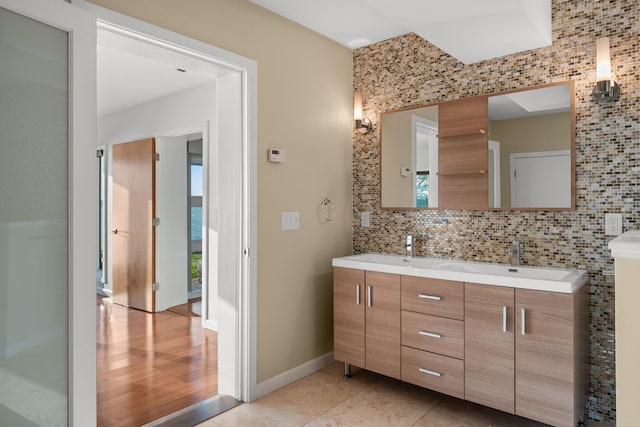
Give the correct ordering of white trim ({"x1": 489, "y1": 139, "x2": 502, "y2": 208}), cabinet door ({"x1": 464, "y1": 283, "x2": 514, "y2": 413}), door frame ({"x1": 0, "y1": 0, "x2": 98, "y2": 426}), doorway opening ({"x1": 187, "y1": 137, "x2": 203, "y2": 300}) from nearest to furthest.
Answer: door frame ({"x1": 0, "y1": 0, "x2": 98, "y2": 426}), cabinet door ({"x1": 464, "y1": 283, "x2": 514, "y2": 413}), white trim ({"x1": 489, "y1": 139, "x2": 502, "y2": 208}), doorway opening ({"x1": 187, "y1": 137, "x2": 203, "y2": 300})

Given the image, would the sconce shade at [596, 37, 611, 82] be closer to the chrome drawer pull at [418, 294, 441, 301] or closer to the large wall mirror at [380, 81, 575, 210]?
the large wall mirror at [380, 81, 575, 210]

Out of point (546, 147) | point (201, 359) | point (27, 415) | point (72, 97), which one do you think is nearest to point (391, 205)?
point (546, 147)

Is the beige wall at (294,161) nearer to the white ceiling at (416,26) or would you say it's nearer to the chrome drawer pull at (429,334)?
the white ceiling at (416,26)

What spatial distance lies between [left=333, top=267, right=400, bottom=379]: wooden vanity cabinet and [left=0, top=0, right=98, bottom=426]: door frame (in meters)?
1.59

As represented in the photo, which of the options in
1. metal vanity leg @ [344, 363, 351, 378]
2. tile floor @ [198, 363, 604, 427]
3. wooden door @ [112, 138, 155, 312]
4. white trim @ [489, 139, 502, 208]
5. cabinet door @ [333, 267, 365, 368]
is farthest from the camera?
wooden door @ [112, 138, 155, 312]

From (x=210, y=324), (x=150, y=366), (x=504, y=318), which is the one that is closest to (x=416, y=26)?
(x=504, y=318)

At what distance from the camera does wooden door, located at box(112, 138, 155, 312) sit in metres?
5.03

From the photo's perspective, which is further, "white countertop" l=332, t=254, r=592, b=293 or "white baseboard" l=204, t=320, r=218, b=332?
"white baseboard" l=204, t=320, r=218, b=332

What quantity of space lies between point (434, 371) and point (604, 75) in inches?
74.3

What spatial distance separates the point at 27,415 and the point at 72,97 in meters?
→ 1.29

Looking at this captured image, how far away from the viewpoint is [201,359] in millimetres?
3469

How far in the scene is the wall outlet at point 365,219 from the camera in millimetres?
3459

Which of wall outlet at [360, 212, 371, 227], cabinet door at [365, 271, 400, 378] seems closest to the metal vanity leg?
cabinet door at [365, 271, 400, 378]

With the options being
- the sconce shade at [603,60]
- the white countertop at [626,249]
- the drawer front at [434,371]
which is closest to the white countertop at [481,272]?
the drawer front at [434,371]
